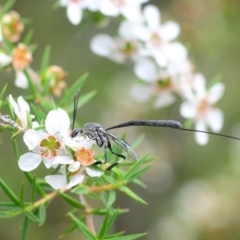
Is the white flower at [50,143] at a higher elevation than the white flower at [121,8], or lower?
lower

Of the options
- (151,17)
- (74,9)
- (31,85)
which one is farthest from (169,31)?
(31,85)

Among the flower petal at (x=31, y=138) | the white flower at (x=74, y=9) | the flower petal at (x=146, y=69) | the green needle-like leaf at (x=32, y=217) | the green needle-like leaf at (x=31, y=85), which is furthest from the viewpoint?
the flower petal at (x=146, y=69)

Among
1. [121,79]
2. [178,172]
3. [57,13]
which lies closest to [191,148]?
[178,172]

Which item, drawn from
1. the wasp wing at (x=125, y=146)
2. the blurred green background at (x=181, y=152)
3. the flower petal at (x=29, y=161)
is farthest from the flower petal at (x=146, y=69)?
the blurred green background at (x=181, y=152)

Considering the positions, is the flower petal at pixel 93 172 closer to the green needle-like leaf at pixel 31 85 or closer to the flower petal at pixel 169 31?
the green needle-like leaf at pixel 31 85

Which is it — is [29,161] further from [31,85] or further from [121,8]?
[121,8]

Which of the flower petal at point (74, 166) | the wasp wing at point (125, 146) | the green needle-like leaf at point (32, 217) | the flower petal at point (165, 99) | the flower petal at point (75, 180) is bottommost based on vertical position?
the green needle-like leaf at point (32, 217)

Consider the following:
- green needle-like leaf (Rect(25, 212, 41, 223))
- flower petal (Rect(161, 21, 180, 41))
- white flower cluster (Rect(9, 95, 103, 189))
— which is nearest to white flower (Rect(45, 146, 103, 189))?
white flower cluster (Rect(9, 95, 103, 189))

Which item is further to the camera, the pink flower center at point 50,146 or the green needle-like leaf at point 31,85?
the green needle-like leaf at point 31,85
